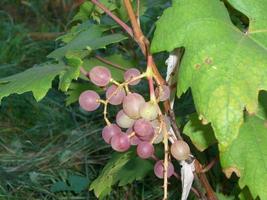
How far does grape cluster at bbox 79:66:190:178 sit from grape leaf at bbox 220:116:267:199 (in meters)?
0.09

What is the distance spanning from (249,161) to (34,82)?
1.34 ft

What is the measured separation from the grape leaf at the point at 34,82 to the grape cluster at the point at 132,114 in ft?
0.33

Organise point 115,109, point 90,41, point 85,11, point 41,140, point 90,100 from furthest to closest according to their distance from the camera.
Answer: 1. point 41,140
2. point 115,109
3. point 85,11
4. point 90,41
5. point 90,100

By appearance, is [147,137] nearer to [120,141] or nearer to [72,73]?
[120,141]

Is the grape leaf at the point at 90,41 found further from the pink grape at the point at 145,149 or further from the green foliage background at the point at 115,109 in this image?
the pink grape at the point at 145,149

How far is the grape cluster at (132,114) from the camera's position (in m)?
0.90

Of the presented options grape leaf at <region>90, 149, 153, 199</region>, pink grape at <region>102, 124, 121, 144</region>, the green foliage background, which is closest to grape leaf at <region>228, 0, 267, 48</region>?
the green foliage background

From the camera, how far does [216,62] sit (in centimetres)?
86

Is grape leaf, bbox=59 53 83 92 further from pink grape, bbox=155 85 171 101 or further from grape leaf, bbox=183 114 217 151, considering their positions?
grape leaf, bbox=183 114 217 151

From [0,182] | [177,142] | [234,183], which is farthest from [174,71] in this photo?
[0,182]

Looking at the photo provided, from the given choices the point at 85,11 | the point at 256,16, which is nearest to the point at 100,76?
the point at 256,16

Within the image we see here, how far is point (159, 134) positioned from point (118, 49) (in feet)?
6.68

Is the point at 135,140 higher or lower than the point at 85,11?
higher

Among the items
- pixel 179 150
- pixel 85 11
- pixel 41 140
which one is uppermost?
pixel 179 150
